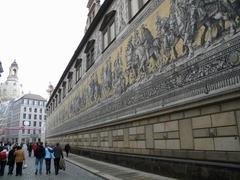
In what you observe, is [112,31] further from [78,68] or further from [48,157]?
[78,68]

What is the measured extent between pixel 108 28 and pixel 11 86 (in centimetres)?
8764

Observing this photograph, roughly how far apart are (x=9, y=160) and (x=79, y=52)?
13.6 metres

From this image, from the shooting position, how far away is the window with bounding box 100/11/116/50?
13977 mm

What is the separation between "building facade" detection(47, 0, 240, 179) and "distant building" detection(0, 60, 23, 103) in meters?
86.7

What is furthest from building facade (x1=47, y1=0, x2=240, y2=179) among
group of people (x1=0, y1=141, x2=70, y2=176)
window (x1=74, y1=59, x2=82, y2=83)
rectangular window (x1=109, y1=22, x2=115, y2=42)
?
window (x1=74, y1=59, x2=82, y2=83)

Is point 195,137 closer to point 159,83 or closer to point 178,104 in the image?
point 178,104

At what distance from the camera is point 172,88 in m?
7.74

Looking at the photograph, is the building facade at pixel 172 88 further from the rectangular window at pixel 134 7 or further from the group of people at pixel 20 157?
the group of people at pixel 20 157

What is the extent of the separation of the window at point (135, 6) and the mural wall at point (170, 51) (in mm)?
573

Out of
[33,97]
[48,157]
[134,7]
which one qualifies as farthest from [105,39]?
[33,97]

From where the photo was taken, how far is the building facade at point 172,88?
582 centimetres

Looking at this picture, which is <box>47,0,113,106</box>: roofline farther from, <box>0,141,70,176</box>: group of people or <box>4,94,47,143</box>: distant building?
<box>4,94,47,143</box>: distant building

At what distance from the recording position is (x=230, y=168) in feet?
17.9

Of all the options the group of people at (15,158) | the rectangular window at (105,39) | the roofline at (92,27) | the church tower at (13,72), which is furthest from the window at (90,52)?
the church tower at (13,72)
